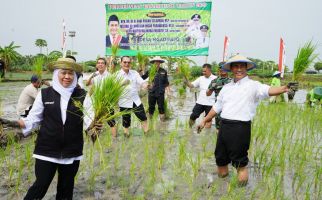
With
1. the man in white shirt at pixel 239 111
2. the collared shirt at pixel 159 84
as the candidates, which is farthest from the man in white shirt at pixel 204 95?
the man in white shirt at pixel 239 111

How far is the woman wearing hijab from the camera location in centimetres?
234

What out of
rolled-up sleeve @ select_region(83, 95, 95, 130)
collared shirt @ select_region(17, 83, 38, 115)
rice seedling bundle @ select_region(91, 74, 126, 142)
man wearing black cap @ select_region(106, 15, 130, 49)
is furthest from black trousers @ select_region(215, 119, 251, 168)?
man wearing black cap @ select_region(106, 15, 130, 49)

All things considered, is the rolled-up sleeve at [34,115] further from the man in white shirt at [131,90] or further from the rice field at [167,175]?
the man in white shirt at [131,90]

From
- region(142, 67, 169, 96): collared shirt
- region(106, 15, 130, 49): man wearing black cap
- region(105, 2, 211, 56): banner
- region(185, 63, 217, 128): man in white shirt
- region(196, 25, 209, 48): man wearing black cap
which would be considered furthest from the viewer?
region(106, 15, 130, 49): man wearing black cap

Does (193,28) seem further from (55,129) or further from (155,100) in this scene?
(55,129)

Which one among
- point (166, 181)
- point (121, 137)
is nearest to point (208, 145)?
point (121, 137)

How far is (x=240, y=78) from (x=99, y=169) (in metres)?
2.00

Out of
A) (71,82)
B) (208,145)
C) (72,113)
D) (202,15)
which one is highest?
(202,15)

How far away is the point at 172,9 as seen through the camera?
10969mm

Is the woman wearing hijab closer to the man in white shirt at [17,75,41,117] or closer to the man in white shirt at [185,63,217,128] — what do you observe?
the man in white shirt at [17,75,41,117]

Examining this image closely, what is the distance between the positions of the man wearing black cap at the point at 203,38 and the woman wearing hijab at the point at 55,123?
8.61 meters

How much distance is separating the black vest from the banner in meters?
8.59

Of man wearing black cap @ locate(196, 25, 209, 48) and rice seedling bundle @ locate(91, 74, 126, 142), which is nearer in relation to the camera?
rice seedling bundle @ locate(91, 74, 126, 142)

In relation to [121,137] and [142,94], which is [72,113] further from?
[142,94]
